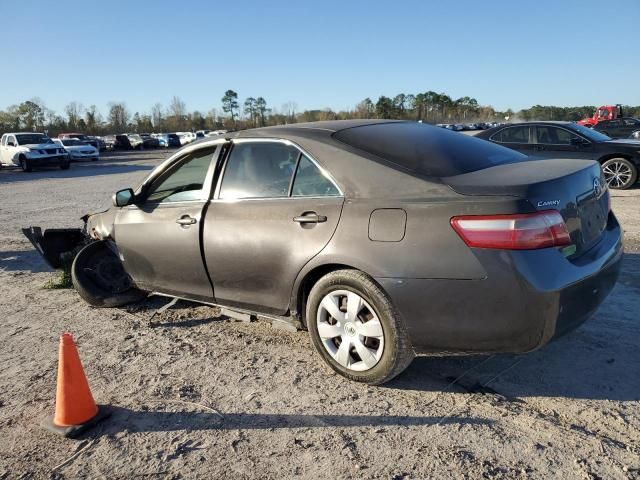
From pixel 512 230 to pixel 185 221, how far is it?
2.51 meters

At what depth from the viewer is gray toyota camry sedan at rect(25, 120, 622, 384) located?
275 cm

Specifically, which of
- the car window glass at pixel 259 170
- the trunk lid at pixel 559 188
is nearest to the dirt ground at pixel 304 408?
the trunk lid at pixel 559 188

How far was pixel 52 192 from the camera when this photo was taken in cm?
1617

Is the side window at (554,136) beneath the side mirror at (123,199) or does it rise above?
above

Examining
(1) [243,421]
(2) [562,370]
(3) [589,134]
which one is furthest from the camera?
(3) [589,134]

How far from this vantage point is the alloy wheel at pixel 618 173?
10547mm

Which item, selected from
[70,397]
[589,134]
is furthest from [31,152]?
[70,397]

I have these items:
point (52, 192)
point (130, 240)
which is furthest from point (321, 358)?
point (52, 192)

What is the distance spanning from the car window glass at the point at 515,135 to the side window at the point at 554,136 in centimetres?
29

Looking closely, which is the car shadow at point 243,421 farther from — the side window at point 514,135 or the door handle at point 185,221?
the side window at point 514,135

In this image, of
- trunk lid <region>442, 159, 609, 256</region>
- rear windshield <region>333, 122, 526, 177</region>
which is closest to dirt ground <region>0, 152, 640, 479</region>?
trunk lid <region>442, 159, 609, 256</region>

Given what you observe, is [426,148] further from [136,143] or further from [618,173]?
[136,143]

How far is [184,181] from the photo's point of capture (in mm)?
4438

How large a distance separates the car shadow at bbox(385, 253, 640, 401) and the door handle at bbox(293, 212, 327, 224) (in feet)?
3.82
